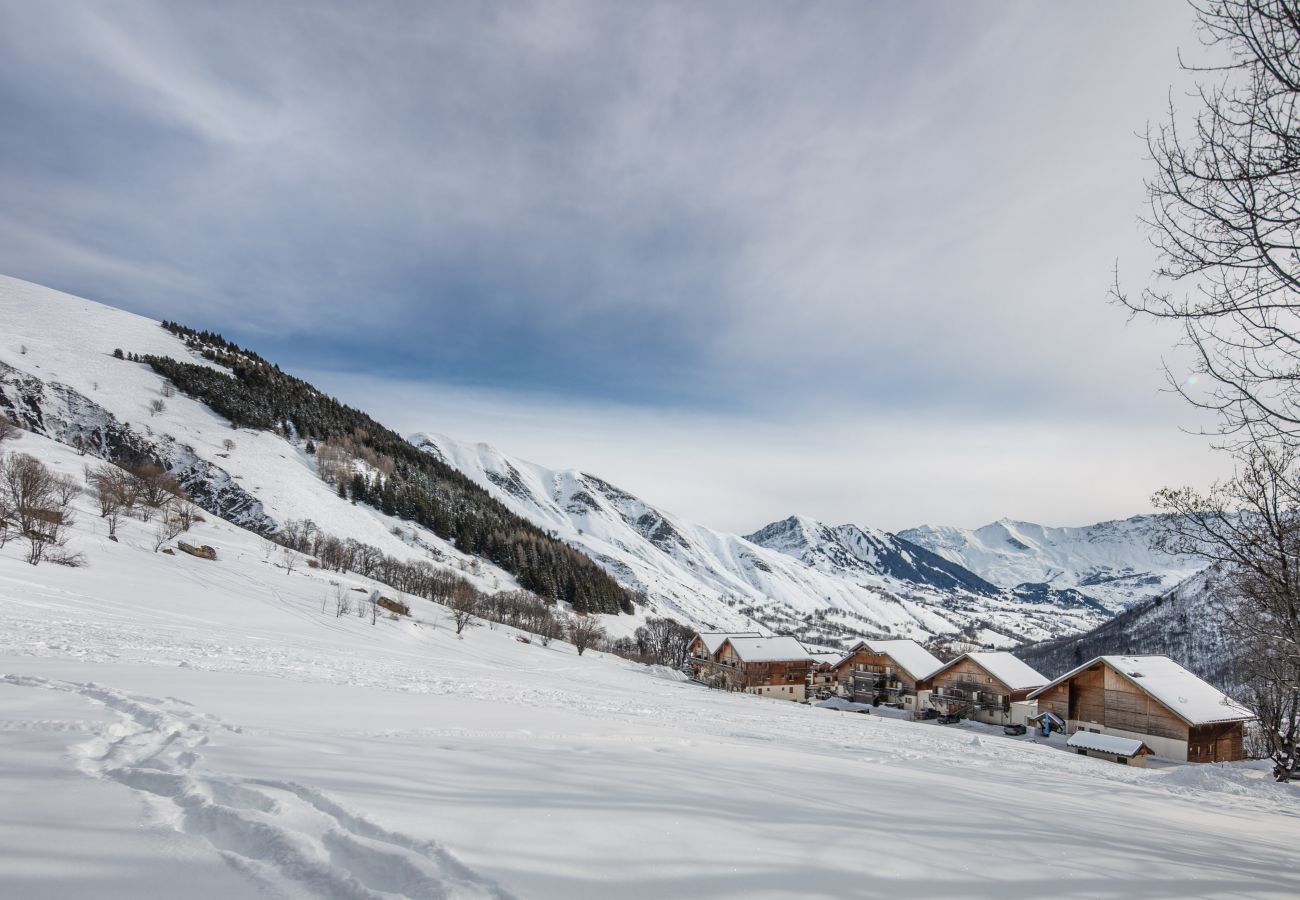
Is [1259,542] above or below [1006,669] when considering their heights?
above

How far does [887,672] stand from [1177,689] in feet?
86.5

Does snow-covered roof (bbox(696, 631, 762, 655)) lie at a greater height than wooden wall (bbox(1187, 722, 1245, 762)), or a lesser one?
lesser

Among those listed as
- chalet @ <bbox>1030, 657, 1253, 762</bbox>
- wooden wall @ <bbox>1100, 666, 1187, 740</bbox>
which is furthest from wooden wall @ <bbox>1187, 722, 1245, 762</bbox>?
wooden wall @ <bbox>1100, 666, 1187, 740</bbox>

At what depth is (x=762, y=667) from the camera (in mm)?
58250

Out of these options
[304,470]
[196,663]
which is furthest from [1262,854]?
[304,470]

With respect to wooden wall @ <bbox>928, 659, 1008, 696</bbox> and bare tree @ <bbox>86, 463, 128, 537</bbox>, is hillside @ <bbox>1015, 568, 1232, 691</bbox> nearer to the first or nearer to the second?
wooden wall @ <bbox>928, 659, 1008, 696</bbox>

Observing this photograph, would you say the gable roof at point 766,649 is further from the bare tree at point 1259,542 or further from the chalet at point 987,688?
the bare tree at point 1259,542

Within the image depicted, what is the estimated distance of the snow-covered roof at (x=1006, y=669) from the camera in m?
49.1

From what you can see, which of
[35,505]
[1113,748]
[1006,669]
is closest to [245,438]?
[35,505]

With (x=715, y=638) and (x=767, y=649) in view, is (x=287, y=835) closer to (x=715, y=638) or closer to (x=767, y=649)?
(x=767, y=649)

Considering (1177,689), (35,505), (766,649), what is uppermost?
(35,505)

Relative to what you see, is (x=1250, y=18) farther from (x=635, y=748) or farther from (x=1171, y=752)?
(x=1171, y=752)

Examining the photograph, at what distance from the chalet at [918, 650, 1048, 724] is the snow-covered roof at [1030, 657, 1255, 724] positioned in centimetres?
895

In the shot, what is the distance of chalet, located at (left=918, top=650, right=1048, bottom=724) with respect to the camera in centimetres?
4847
